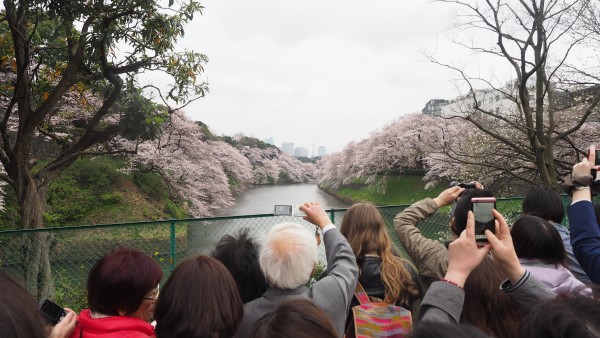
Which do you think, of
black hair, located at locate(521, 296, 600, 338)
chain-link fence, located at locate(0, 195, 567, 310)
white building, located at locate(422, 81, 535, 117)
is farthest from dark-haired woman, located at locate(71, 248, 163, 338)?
white building, located at locate(422, 81, 535, 117)

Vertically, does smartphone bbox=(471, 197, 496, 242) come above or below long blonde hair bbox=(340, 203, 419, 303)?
above

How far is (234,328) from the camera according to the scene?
1491 mm

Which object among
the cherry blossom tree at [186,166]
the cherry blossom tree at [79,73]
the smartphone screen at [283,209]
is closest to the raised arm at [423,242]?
the smartphone screen at [283,209]

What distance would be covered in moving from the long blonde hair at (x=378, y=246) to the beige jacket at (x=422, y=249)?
87mm

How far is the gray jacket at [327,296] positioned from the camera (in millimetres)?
1626

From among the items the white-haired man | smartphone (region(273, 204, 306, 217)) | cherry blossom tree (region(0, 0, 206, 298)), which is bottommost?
the white-haired man

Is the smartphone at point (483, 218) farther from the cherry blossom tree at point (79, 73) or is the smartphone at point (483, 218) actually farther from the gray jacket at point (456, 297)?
the cherry blossom tree at point (79, 73)

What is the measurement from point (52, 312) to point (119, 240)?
4.72m

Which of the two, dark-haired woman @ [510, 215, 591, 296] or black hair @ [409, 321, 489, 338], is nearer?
black hair @ [409, 321, 489, 338]

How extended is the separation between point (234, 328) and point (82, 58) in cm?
500

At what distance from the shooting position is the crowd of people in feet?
3.44

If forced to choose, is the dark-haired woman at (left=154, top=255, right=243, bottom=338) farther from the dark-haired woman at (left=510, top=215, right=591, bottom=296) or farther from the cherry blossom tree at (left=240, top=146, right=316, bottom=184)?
the cherry blossom tree at (left=240, top=146, right=316, bottom=184)

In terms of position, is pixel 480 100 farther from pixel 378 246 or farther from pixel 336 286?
pixel 336 286

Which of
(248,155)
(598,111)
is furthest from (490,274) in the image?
(248,155)
